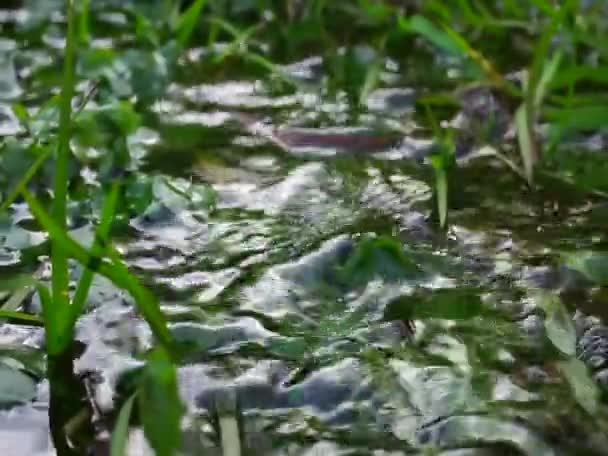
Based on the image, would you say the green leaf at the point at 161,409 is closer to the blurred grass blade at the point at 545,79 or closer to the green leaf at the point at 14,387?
the green leaf at the point at 14,387

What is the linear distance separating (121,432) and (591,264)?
487mm

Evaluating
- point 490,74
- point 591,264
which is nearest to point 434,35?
point 490,74

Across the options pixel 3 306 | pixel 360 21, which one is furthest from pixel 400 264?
pixel 360 21

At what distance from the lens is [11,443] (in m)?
0.64

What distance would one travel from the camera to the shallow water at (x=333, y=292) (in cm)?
68

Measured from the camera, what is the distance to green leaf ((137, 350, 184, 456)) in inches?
24.2

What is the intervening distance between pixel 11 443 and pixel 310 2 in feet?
4.13

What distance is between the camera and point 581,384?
2.38 feet

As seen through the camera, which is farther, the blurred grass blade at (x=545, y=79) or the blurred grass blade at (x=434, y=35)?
the blurred grass blade at (x=434, y=35)

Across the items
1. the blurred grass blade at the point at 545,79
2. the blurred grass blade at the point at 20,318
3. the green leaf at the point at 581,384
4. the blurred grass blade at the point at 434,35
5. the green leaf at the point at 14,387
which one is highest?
the blurred grass blade at the point at 434,35

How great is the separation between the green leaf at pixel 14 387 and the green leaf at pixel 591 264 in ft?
1.65

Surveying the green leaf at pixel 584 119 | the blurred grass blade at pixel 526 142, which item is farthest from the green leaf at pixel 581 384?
the green leaf at pixel 584 119

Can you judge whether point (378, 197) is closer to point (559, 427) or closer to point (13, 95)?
point (559, 427)

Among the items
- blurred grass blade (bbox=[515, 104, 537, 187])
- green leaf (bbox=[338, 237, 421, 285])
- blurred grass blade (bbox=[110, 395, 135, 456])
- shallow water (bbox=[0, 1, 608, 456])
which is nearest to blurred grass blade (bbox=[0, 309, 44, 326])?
shallow water (bbox=[0, 1, 608, 456])
